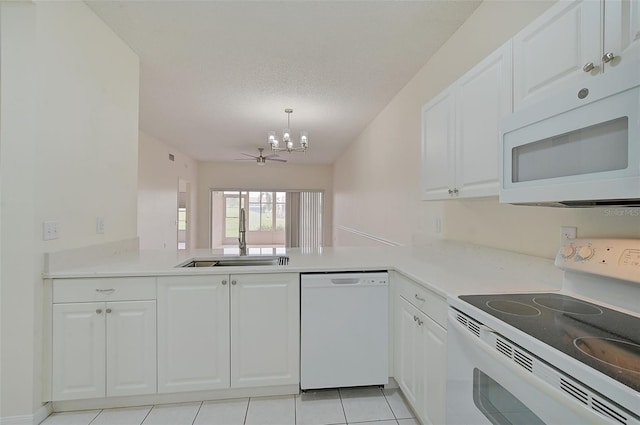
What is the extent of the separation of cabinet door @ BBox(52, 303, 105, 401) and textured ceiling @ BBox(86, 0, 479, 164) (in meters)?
1.99

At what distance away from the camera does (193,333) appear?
1787mm

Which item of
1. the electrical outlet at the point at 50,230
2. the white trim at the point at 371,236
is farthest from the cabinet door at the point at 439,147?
the electrical outlet at the point at 50,230

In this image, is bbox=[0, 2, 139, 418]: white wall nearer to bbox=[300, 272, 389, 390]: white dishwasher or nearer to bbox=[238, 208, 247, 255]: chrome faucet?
bbox=[238, 208, 247, 255]: chrome faucet

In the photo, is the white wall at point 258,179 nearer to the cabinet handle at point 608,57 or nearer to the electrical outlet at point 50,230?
the electrical outlet at point 50,230

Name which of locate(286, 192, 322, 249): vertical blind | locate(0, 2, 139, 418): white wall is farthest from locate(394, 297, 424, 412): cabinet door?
locate(286, 192, 322, 249): vertical blind

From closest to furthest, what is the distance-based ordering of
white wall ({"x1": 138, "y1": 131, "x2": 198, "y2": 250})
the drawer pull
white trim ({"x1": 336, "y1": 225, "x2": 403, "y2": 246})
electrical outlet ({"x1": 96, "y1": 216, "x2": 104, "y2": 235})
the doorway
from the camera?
the drawer pull
electrical outlet ({"x1": 96, "y1": 216, "x2": 104, "y2": 235})
white trim ({"x1": 336, "y1": 225, "x2": 403, "y2": 246})
white wall ({"x1": 138, "y1": 131, "x2": 198, "y2": 250})
the doorway

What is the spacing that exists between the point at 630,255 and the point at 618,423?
0.68 metres

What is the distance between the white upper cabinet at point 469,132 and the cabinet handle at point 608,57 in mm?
399

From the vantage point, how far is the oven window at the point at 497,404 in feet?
2.79

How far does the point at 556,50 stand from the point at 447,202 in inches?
52.8

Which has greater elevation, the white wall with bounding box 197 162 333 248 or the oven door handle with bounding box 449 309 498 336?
the white wall with bounding box 197 162 333 248

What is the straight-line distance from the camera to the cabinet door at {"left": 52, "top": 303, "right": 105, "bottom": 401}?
1.68 meters

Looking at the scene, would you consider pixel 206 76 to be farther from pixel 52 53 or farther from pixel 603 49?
pixel 603 49

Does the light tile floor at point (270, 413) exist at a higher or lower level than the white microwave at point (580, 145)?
lower
